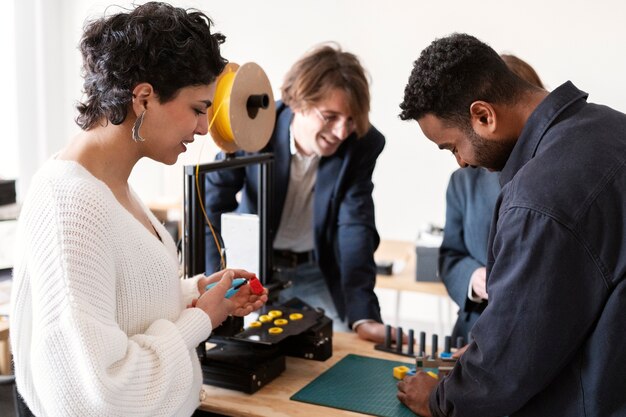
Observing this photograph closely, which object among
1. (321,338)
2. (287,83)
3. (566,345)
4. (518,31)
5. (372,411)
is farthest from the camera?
(518,31)

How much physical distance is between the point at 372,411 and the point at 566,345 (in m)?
0.48

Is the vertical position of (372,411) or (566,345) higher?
(566,345)

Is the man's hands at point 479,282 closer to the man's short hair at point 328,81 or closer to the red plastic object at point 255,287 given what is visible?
the man's short hair at point 328,81

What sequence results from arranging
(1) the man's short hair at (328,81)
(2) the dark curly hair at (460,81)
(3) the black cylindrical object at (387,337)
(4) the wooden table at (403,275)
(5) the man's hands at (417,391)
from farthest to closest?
(4) the wooden table at (403,275) → (1) the man's short hair at (328,81) → (3) the black cylindrical object at (387,337) → (5) the man's hands at (417,391) → (2) the dark curly hair at (460,81)

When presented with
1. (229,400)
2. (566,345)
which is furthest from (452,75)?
(229,400)

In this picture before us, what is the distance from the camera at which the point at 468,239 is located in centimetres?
213

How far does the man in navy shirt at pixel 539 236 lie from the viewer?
3.63ft

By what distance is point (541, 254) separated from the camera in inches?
43.6

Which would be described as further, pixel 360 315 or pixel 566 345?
pixel 360 315

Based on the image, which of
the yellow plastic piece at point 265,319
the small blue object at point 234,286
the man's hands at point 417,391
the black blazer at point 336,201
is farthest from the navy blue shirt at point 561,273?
the black blazer at point 336,201

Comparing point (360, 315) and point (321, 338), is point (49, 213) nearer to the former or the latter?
point (321, 338)

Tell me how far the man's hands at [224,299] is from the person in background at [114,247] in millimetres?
56

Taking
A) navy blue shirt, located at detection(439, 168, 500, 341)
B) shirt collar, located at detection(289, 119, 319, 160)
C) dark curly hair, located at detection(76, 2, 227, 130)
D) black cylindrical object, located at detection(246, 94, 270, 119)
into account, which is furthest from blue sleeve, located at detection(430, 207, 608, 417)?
shirt collar, located at detection(289, 119, 319, 160)

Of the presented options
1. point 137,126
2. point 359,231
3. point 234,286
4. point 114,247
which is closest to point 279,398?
point 234,286
